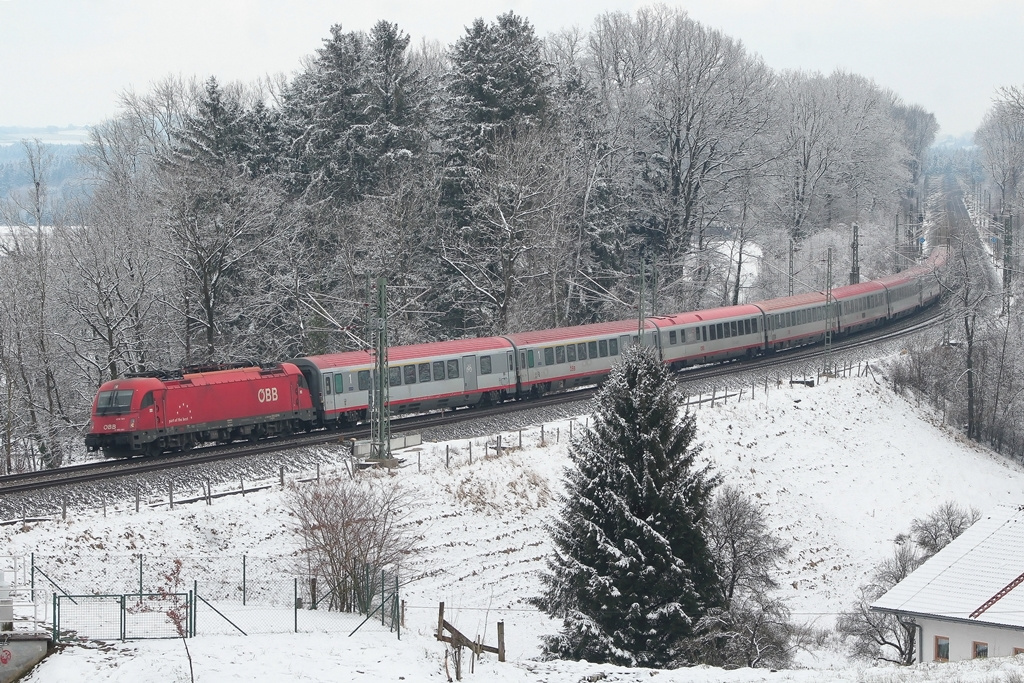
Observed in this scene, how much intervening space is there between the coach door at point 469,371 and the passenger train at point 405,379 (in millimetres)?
40

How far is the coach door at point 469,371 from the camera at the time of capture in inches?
1751

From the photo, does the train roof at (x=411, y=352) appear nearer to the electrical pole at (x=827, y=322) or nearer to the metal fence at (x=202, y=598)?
the metal fence at (x=202, y=598)

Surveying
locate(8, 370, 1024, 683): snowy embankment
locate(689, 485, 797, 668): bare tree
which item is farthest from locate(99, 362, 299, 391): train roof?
locate(689, 485, 797, 668): bare tree

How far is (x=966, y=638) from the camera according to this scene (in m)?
27.5

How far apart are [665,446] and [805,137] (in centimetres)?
6133

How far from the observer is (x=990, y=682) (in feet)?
57.8

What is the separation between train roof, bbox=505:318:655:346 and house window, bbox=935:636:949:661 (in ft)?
73.6

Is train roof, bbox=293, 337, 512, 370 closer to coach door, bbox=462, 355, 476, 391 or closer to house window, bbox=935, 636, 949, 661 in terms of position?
coach door, bbox=462, 355, 476, 391

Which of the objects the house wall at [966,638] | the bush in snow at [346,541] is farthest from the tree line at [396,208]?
the house wall at [966,638]

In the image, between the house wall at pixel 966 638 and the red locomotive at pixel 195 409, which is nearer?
the house wall at pixel 966 638

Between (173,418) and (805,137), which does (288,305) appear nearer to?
(173,418)

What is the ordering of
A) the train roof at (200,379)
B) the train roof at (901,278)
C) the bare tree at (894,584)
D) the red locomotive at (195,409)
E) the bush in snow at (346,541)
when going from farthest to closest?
the train roof at (901,278), the train roof at (200,379), the red locomotive at (195,409), the bare tree at (894,584), the bush in snow at (346,541)

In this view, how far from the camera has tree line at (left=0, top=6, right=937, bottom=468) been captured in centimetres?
5134

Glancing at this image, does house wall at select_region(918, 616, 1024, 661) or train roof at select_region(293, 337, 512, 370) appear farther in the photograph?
train roof at select_region(293, 337, 512, 370)
